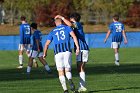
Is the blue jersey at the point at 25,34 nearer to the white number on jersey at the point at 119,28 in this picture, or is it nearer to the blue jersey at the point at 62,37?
the white number on jersey at the point at 119,28

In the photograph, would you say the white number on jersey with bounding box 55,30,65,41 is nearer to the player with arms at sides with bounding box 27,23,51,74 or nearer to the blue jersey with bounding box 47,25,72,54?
the blue jersey with bounding box 47,25,72,54

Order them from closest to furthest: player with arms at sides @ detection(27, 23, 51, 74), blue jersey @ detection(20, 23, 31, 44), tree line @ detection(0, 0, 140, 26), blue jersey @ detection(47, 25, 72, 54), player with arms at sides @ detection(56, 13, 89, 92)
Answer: blue jersey @ detection(47, 25, 72, 54) → player with arms at sides @ detection(56, 13, 89, 92) → player with arms at sides @ detection(27, 23, 51, 74) → blue jersey @ detection(20, 23, 31, 44) → tree line @ detection(0, 0, 140, 26)

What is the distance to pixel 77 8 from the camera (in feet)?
241

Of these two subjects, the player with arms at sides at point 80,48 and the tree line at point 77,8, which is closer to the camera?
the player with arms at sides at point 80,48

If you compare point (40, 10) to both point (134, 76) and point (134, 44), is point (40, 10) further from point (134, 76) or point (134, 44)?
point (134, 76)

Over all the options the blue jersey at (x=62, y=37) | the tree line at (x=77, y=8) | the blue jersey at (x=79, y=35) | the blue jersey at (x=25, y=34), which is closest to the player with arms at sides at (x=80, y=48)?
the blue jersey at (x=79, y=35)

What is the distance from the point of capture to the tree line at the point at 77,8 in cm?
6875

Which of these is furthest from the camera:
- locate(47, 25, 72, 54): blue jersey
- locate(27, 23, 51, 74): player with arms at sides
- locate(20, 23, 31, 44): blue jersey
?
locate(20, 23, 31, 44): blue jersey

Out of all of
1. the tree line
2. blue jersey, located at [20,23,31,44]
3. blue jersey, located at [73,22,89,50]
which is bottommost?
the tree line

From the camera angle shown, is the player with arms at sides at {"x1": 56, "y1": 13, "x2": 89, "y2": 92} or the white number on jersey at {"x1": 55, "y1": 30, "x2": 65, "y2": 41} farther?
the player with arms at sides at {"x1": 56, "y1": 13, "x2": 89, "y2": 92}

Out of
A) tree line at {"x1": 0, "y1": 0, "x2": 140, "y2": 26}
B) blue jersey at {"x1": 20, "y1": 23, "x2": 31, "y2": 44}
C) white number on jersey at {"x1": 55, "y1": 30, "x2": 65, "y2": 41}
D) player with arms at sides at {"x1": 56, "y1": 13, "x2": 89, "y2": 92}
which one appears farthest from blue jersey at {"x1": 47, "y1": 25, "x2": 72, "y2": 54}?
tree line at {"x1": 0, "y1": 0, "x2": 140, "y2": 26}

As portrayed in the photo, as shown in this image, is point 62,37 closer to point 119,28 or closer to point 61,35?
point 61,35

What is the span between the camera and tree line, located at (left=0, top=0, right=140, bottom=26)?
6875 centimetres

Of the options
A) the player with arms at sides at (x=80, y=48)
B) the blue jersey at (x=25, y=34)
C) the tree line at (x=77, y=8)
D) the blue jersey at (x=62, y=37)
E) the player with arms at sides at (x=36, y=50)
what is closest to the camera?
the blue jersey at (x=62, y=37)
